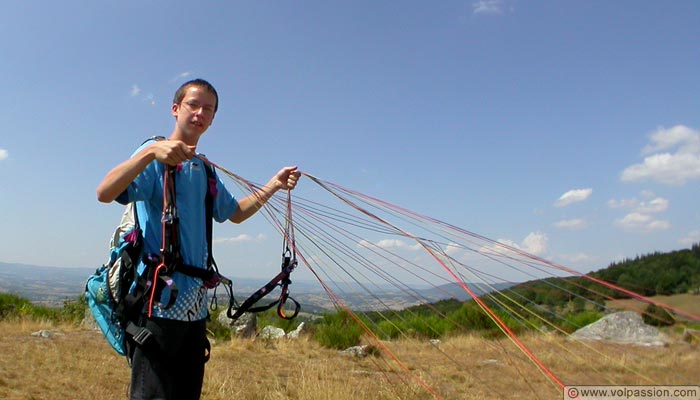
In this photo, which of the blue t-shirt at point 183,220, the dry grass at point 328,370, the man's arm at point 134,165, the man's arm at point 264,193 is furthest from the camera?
the dry grass at point 328,370

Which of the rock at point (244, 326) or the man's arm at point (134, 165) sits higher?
the man's arm at point (134, 165)

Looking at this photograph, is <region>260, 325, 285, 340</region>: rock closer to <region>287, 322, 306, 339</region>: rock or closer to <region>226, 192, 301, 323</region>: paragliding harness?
<region>287, 322, 306, 339</region>: rock

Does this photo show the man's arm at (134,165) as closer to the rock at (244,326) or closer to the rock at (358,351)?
the rock at (358,351)

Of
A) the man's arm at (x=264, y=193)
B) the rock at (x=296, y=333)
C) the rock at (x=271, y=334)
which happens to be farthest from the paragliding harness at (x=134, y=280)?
the rock at (x=296, y=333)

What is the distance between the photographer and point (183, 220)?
2096 mm

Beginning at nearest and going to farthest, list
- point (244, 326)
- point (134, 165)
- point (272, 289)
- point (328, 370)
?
point (134, 165) < point (272, 289) < point (328, 370) < point (244, 326)

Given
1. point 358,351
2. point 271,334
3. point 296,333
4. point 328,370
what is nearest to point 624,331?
point 358,351

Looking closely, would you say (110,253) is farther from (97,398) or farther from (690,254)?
(690,254)

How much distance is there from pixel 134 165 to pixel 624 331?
11408mm

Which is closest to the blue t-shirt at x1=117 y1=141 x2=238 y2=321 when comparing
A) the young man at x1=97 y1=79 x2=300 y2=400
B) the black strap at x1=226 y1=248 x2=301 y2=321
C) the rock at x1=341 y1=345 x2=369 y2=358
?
the young man at x1=97 y1=79 x2=300 y2=400

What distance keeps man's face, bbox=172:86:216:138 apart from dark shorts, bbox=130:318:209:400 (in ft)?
2.83

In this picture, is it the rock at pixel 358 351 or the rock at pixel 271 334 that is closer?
the rock at pixel 358 351

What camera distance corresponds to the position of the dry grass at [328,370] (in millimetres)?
4539

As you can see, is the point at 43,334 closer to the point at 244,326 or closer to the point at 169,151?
the point at 244,326
